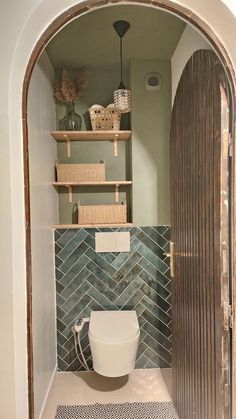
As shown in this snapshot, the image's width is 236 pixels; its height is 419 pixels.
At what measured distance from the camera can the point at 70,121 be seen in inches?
102

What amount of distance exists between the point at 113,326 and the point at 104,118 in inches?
62.2

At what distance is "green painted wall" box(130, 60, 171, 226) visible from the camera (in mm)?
2561

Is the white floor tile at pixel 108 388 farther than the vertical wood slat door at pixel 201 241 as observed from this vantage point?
Yes

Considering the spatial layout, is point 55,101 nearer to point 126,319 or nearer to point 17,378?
point 126,319

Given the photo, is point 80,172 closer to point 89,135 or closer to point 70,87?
point 89,135

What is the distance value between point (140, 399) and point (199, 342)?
101 cm

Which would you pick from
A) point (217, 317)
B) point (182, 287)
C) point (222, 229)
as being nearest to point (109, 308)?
point (182, 287)

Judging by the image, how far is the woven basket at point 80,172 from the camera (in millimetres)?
2551

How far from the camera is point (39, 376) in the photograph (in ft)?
6.40

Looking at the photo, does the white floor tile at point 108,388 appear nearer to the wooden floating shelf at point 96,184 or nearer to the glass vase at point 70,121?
the wooden floating shelf at point 96,184

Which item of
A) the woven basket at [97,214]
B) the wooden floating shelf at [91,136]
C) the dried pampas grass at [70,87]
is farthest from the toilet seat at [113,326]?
the dried pampas grass at [70,87]

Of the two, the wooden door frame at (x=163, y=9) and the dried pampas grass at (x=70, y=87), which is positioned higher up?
the dried pampas grass at (x=70, y=87)

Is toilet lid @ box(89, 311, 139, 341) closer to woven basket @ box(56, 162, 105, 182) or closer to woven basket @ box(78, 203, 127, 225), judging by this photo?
woven basket @ box(78, 203, 127, 225)

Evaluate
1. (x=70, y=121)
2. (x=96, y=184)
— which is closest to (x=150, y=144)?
(x=96, y=184)
